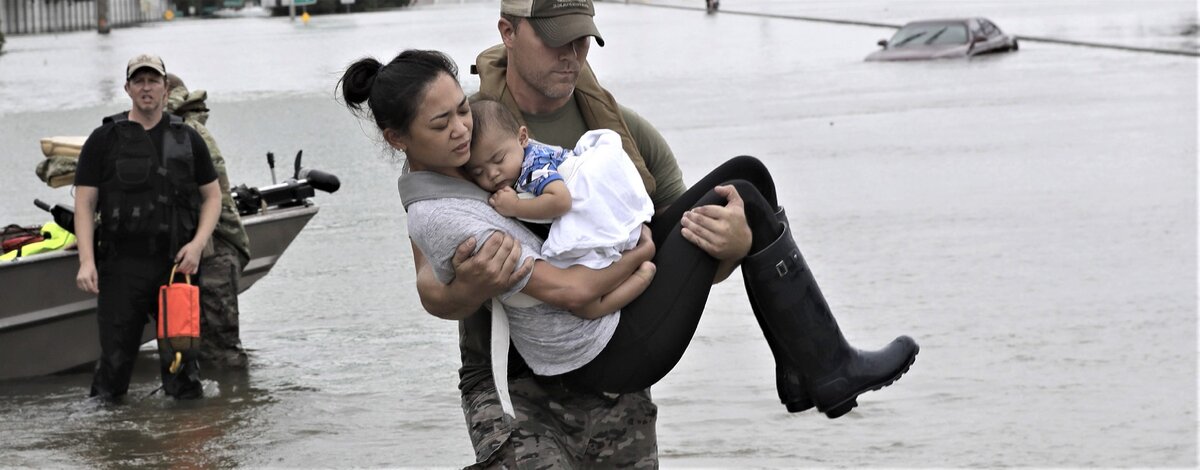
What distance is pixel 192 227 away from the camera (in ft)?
27.3

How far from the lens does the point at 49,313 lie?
30.3 ft

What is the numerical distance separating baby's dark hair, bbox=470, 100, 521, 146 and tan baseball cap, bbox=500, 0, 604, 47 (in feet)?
0.74

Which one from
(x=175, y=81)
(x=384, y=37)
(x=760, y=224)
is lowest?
(x=384, y=37)

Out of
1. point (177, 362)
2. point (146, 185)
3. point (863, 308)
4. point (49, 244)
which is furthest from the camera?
point (863, 308)

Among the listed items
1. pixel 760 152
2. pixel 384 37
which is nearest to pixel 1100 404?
pixel 760 152

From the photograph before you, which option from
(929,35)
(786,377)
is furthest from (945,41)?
(786,377)

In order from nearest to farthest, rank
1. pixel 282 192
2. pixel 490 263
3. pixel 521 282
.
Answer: pixel 490 263
pixel 521 282
pixel 282 192

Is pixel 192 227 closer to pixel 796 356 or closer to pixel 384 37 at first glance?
pixel 796 356

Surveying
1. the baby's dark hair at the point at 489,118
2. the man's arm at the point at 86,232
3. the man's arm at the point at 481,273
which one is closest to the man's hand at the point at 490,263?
the man's arm at the point at 481,273

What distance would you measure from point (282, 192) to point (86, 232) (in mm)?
2399

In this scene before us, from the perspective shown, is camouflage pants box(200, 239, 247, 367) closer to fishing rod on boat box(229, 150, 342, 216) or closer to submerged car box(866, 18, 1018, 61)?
fishing rod on boat box(229, 150, 342, 216)

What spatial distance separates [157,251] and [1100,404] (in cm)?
454

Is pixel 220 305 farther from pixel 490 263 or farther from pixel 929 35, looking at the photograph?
pixel 929 35

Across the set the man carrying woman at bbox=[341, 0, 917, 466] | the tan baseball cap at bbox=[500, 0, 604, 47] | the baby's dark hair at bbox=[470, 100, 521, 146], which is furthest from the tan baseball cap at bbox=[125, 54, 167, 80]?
the baby's dark hair at bbox=[470, 100, 521, 146]
